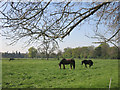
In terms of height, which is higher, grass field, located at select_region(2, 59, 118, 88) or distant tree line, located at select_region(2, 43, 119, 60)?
distant tree line, located at select_region(2, 43, 119, 60)

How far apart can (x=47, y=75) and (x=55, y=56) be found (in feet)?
0.89

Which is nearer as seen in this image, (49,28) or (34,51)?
(49,28)

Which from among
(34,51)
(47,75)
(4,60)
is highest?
(34,51)

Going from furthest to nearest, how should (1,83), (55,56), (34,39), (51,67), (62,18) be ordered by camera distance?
(51,67)
(55,56)
(1,83)
(62,18)
(34,39)

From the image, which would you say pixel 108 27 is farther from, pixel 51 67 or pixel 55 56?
pixel 51 67

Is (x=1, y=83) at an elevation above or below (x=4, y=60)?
below

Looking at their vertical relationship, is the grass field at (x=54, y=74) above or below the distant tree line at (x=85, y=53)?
below

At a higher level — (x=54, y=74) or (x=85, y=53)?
(x=85, y=53)

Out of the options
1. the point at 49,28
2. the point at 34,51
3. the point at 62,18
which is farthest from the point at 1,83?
the point at 62,18

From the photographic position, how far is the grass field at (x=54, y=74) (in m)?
1.58

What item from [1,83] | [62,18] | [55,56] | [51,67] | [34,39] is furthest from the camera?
[51,67]

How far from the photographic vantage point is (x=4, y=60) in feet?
5.49

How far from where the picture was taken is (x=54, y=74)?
170 centimetres

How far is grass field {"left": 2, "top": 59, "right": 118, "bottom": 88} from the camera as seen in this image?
62.2 inches
